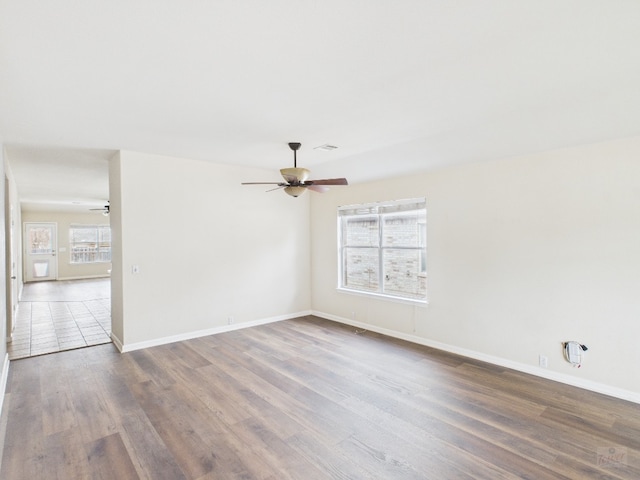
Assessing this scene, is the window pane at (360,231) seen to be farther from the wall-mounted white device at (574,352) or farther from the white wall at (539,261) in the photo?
the wall-mounted white device at (574,352)

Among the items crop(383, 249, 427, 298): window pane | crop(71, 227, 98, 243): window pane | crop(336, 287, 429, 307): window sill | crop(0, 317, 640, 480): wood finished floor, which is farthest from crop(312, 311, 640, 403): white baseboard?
crop(71, 227, 98, 243): window pane

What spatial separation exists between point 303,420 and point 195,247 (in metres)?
3.20

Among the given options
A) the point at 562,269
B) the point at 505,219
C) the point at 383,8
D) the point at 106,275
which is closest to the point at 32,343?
the point at 383,8

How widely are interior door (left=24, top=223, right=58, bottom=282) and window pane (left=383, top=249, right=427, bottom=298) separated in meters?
12.6

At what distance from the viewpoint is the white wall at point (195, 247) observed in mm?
4539

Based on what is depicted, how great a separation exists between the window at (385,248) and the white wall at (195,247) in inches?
40.5

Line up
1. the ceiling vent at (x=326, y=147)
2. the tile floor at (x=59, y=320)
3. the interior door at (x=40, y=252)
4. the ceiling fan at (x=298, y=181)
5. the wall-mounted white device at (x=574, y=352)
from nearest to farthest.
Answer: the wall-mounted white device at (x=574, y=352), the ceiling fan at (x=298, y=181), the ceiling vent at (x=326, y=147), the tile floor at (x=59, y=320), the interior door at (x=40, y=252)

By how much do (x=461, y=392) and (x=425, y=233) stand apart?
2.30 meters

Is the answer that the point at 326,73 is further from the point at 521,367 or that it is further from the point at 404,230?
the point at 521,367

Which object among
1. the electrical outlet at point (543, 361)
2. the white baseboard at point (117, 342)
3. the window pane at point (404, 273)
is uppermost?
the window pane at point (404, 273)

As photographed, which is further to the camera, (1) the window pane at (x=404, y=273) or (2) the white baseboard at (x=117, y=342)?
(1) the window pane at (x=404, y=273)

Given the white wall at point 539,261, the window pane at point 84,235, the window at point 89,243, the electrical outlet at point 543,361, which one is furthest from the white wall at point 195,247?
the window pane at point 84,235

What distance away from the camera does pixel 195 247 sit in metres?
5.08

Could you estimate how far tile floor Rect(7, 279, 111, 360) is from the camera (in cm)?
480
